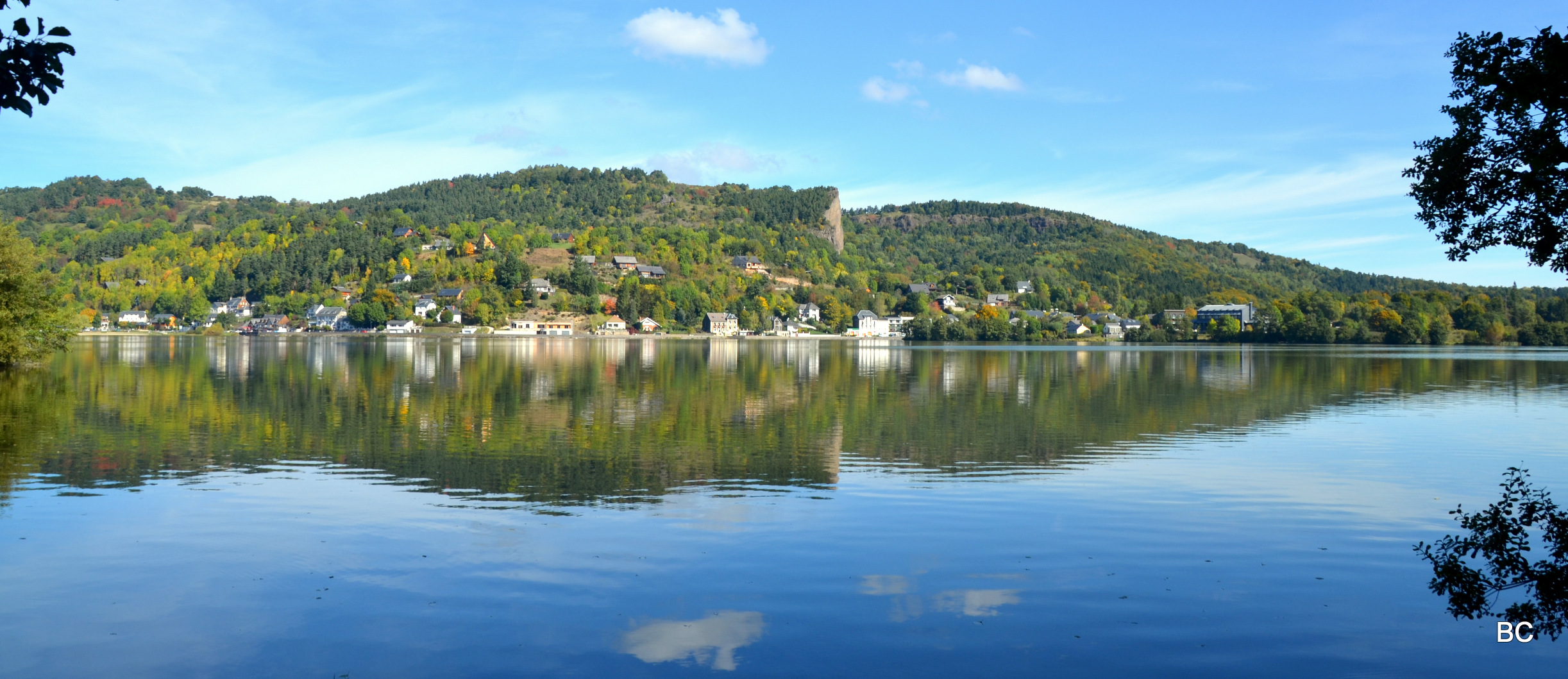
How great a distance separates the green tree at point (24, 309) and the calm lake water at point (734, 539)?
55.1ft

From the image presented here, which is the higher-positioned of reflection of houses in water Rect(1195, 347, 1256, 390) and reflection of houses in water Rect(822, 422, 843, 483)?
reflection of houses in water Rect(1195, 347, 1256, 390)

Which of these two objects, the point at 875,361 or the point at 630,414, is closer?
the point at 630,414

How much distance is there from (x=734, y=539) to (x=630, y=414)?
19773 mm

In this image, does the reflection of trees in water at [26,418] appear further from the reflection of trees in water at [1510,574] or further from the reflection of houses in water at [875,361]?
the reflection of houses in water at [875,361]

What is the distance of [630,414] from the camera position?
33.0 m

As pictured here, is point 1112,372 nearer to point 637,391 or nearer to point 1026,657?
point 637,391

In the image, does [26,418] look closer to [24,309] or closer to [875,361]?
[24,309]

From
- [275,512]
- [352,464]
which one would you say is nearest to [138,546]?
[275,512]

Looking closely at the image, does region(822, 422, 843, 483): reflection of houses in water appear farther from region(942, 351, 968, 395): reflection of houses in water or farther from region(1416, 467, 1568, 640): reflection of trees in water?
Answer: region(942, 351, 968, 395): reflection of houses in water

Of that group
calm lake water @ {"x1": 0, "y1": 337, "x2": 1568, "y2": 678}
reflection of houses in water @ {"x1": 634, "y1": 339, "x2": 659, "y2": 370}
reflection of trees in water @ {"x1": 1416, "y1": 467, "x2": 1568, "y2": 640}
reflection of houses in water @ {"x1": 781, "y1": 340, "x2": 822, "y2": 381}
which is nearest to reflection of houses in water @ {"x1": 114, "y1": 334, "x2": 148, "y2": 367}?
reflection of houses in water @ {"x1": 634, "y1": 339, "x2": 659, "y2": 370}

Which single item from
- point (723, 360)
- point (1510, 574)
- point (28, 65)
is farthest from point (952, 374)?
point (28, 65)

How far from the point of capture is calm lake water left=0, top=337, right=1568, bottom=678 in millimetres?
9125

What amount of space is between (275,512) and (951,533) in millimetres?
10925

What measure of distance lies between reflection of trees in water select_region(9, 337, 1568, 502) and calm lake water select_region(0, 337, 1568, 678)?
25 cm
